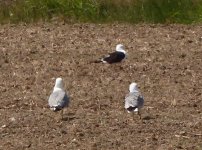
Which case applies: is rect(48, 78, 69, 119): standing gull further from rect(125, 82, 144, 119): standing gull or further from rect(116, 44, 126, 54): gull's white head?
rect(116, 44, 126, 54): gull's white head

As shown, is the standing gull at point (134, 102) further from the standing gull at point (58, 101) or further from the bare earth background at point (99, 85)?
the standing gull at point (58, 101)

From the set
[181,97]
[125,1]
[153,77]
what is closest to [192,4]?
[125,1]

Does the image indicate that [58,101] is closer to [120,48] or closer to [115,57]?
[115,57]

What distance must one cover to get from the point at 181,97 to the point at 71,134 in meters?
2.65

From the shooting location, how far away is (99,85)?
45.9ft

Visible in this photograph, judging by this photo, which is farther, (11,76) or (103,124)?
(11,76)

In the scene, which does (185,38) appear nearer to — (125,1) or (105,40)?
(105,40)

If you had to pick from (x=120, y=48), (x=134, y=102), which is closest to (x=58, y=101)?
(x=134, y=102)

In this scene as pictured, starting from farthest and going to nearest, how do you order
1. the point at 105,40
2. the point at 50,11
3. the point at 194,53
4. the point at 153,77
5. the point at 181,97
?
the point at 50,11 → the point at 105,40 → the point at 194,53 → the point at 153,77 → the point at 181,97

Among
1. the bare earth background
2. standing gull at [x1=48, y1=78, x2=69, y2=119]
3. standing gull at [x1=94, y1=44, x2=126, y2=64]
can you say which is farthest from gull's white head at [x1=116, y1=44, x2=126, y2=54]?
standing gull at [x1=48, y1=78, x2=69, y2=119]

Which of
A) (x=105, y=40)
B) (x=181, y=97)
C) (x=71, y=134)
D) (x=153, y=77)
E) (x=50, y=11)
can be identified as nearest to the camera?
(x=71, y=134)

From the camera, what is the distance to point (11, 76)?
14.7 m

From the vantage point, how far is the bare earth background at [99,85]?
10797 mm

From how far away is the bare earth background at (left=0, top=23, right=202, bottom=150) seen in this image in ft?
35.4
